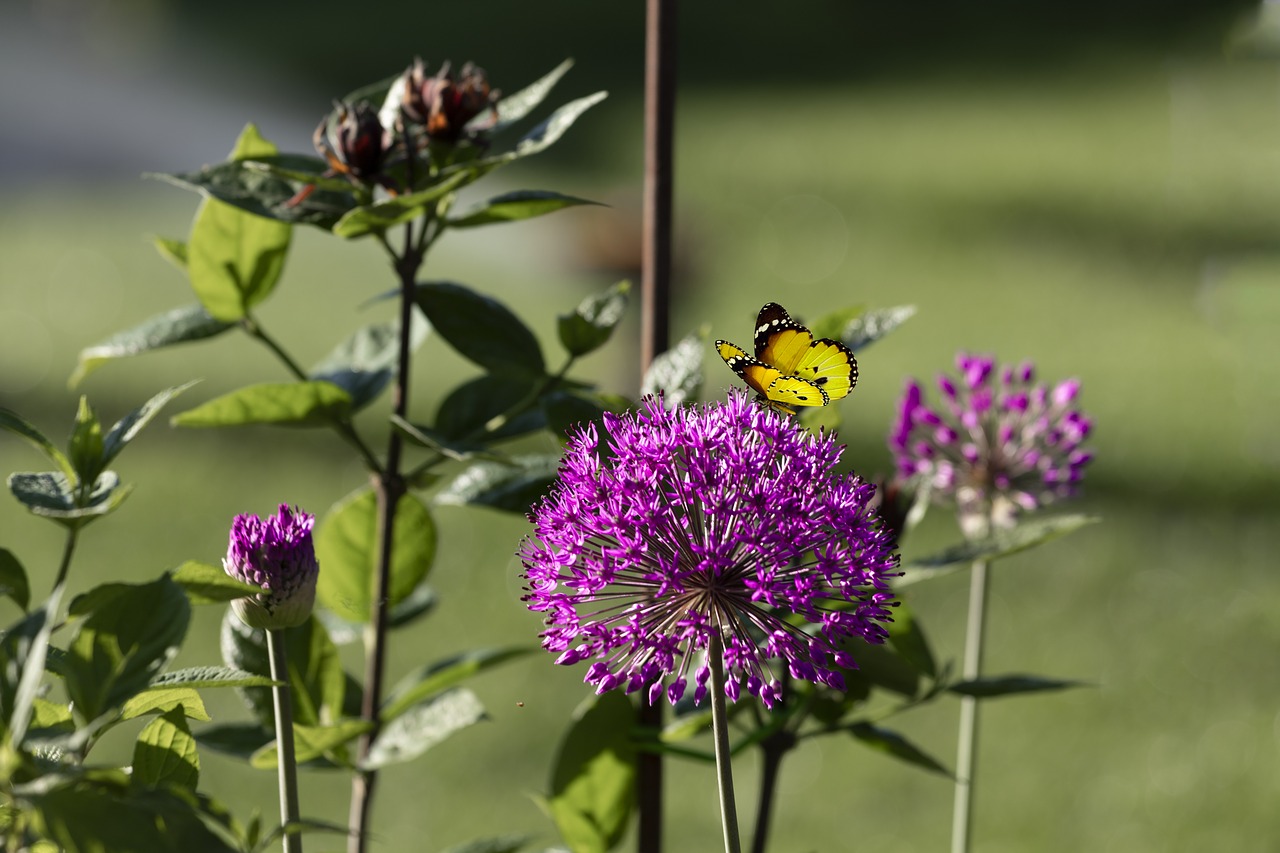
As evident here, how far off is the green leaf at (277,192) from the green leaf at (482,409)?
0.42 feet

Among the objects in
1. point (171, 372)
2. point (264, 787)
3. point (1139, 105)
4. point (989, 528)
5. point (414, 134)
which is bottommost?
point (264, 787)

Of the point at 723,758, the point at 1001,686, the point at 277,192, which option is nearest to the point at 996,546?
the point at 1001,686

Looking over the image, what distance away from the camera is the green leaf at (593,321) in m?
0.73

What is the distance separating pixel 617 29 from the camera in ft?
25.8

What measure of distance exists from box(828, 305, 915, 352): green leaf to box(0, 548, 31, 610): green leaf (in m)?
0.40

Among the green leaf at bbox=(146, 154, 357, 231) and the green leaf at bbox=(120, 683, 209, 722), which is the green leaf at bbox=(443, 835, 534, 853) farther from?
the green leaf at bbox=(146, 154, 357, 231)

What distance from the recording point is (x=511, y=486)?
2.36 feet

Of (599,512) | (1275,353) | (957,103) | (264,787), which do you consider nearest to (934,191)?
(957,103)

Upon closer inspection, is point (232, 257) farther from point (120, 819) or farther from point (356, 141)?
point (120, 819)

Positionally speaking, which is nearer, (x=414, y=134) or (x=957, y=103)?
(x=414, y=134)

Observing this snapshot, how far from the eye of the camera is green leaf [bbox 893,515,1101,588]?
68 centimetres

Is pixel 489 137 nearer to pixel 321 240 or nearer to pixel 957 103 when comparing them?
pixel 321 240

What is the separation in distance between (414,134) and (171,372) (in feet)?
11.3

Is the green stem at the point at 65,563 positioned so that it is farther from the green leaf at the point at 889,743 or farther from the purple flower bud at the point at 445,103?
the green leaf at the point at 889,743
